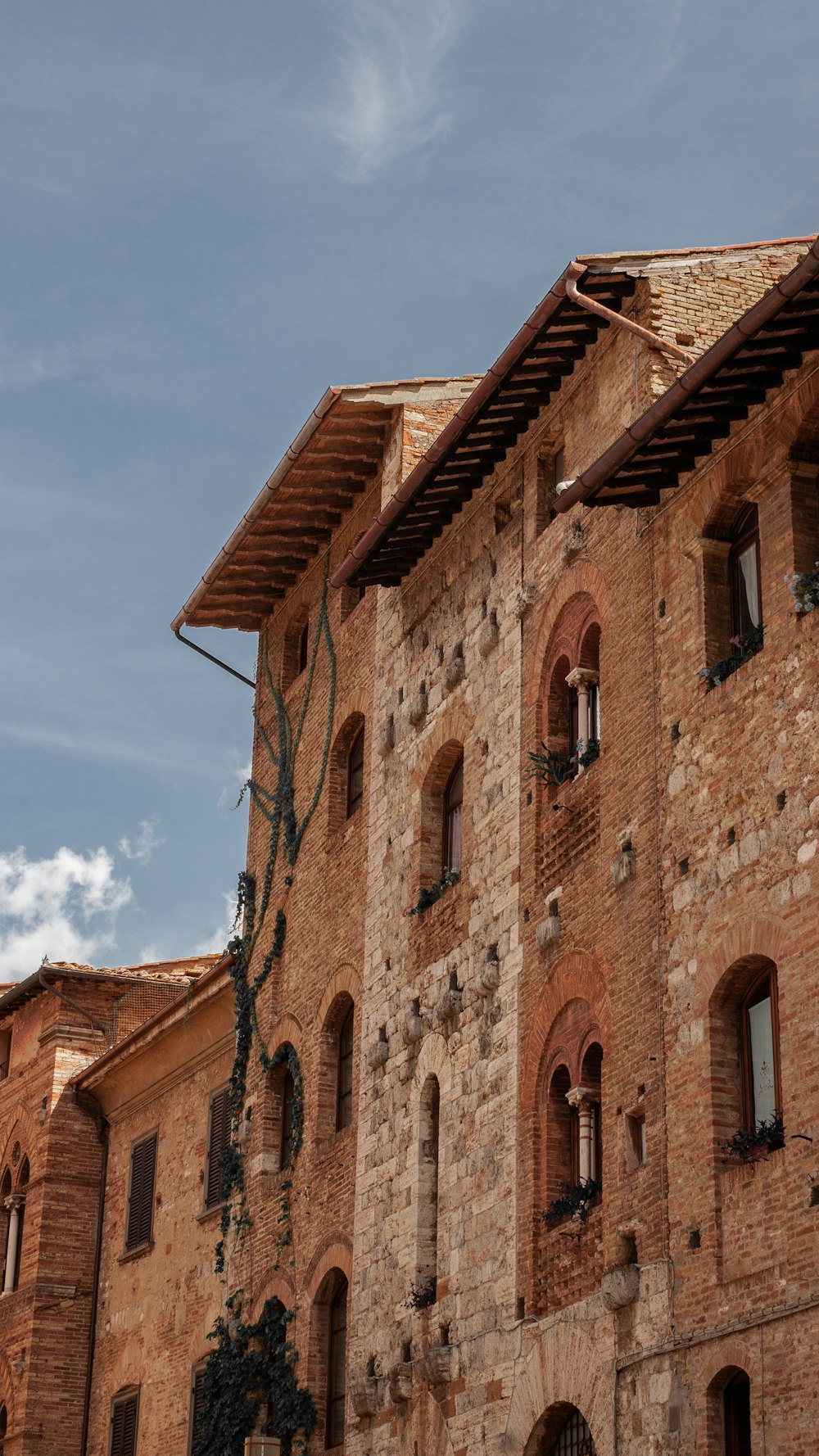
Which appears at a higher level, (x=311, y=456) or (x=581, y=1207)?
(x=311, y=456)

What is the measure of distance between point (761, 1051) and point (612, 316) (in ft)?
18.2

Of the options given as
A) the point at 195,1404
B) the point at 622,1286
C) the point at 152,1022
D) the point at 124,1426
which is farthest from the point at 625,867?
the point at 124,1426

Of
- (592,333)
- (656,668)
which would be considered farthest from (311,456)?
(656,668)

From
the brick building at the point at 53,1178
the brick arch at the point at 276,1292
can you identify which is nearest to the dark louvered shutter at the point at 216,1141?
the brick arch at the point at 276,1292

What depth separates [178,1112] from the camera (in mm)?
24047

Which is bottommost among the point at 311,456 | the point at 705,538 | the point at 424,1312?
the point at 424,1312

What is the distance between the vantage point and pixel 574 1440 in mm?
14109

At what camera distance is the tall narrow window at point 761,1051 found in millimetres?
12523

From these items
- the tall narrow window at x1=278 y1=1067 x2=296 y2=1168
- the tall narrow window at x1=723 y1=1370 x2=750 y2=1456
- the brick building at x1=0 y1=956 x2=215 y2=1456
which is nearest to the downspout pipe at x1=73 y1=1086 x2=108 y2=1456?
the brick building at x1=0 y1=956 x2=215 y2=1456

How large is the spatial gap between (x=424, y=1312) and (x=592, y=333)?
24.8ft

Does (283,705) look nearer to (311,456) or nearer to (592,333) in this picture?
(311,456)

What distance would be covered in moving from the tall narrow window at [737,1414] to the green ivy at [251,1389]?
21.5 feet

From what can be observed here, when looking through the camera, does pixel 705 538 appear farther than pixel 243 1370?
No

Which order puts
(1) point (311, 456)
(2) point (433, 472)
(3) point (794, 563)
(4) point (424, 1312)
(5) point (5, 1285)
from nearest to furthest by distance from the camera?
(3) point (794, 563) < (4) point (424, 1312) < (2) point (433, 472) < (1) point (311, 456) < (5) point (5, 1285)
